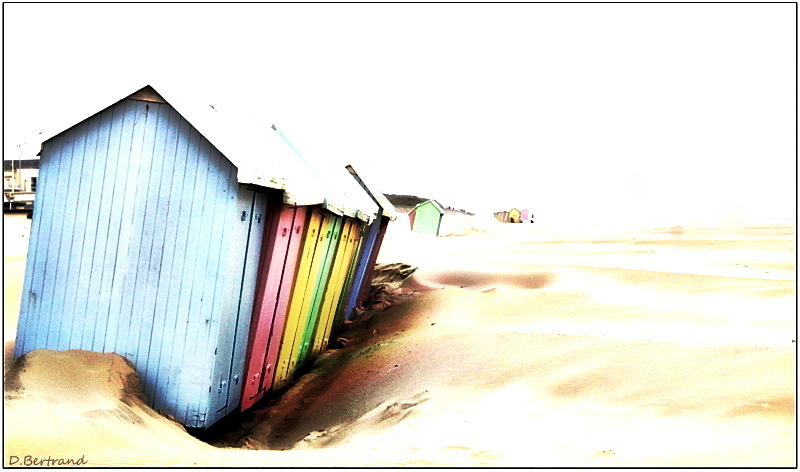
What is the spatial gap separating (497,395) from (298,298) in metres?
1.98

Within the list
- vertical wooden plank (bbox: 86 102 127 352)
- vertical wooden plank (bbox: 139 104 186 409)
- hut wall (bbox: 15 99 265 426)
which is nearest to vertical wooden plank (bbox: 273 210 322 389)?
hut wall (bbox: 15 99 265 426)

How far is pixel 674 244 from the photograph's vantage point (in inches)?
826

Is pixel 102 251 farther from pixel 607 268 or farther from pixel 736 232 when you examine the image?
pixel 736 232

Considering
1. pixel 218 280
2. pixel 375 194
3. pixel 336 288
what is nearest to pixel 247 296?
pixel 218 280

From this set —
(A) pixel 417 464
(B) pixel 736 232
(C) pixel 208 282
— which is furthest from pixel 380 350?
(B) pixel 736 232

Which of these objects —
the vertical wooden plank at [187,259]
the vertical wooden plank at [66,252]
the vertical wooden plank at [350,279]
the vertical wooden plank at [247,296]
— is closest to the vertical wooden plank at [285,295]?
the vertical wooden plank at [247,296]

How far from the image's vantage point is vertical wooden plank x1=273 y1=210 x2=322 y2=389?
624 cm

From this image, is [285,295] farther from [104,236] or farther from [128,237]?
[104,236]

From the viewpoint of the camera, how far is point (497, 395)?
546 cm

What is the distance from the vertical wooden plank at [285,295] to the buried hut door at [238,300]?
454mm

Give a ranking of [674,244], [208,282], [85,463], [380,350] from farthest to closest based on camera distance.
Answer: [674,244] < [380,350] < [208,282] < [85,463]

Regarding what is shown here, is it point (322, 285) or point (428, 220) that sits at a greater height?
point (322, 285)

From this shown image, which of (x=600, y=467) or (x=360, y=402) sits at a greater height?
(x=600, y=467)

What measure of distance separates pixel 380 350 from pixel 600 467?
4249 mm
